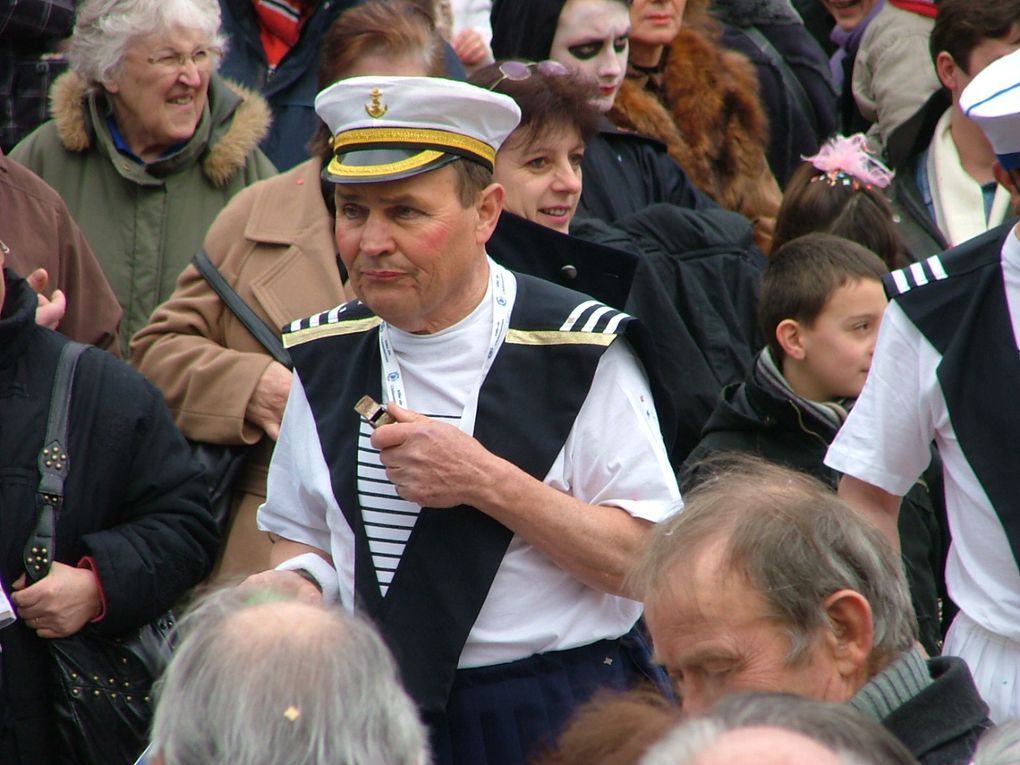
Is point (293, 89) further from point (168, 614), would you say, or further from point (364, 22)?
point (168, 614)

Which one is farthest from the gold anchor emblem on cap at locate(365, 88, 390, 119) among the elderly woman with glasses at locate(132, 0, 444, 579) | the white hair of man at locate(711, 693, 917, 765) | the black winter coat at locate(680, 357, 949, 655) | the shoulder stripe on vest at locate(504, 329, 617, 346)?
the white hair of man at locate(711, 693, 917, 765)

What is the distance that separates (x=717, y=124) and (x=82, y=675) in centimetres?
378

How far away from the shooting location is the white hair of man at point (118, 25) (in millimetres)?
5590

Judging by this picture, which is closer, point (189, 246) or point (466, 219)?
point (466, 219)

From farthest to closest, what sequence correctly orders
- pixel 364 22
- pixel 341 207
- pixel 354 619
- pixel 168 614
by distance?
pixel 364 22 < pixel 168 614 < pixel 341 207 < pixel 354 619

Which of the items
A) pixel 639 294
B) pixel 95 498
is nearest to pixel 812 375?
pixel 639 294

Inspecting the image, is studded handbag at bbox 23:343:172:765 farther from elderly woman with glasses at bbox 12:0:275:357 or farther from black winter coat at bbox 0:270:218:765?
elderly woman with glasses at bbox 12:0:275:357

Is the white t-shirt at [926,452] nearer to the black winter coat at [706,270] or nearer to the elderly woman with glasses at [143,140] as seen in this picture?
the black winter coat at [706,270]

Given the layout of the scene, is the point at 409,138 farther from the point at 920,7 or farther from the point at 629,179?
the point at 920,7

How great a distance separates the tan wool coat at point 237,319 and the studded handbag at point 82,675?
0.73 metres

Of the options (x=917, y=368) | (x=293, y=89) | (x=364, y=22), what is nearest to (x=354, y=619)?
(x=917, y=368)

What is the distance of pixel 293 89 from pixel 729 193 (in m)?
1.79

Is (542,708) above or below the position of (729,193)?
above

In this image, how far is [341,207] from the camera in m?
3.63
